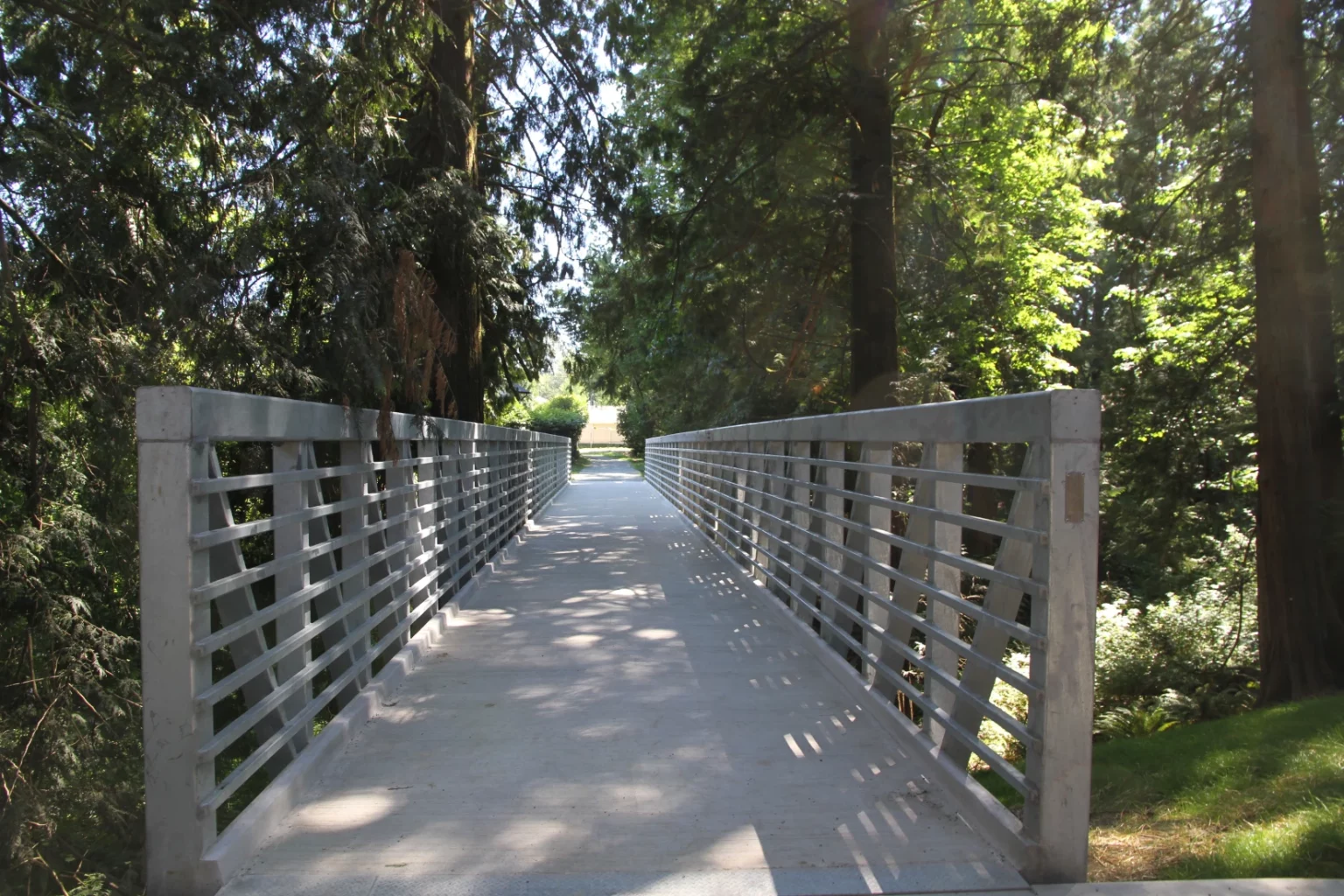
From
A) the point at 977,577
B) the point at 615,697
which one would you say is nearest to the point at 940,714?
the point at 977,577

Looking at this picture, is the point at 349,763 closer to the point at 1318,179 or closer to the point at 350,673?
the point at 350,673

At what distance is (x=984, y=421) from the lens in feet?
11.3

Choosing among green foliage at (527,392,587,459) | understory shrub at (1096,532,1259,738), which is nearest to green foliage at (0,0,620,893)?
understory shrub at (1096,532,1259,738)

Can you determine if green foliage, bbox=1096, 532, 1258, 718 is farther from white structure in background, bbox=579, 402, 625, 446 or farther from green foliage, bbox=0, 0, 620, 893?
white structure in background, bbox=579, 402, 625, 446

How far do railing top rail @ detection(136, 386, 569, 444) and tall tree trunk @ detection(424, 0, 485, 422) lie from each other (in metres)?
4.54

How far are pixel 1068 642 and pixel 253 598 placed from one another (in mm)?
2945

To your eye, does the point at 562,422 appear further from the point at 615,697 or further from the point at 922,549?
the point at 922,549

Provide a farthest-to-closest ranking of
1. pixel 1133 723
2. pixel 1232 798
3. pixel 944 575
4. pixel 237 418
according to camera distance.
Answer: pixel 1133 723, pixel 1232 798, pixel 944 575, pixel 237 418

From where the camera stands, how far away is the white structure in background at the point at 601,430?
352 feet

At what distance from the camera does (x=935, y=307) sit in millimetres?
16984

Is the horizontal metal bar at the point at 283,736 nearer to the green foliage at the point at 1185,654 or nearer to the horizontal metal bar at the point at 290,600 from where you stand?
the horizontal metal bar at the point at 290,600

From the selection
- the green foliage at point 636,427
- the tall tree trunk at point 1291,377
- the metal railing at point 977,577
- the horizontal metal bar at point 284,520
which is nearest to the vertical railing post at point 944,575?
the metal railing at point 977,577

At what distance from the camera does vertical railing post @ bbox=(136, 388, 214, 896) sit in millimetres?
2770

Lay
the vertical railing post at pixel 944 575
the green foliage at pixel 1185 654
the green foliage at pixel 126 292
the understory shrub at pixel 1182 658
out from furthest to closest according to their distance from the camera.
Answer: the green foliage at pixel 1185 654 → the understory shrub at pixel 1182 658 → the green foliage at pixel 126 292 → the vertical railing post at pixel 944 575
